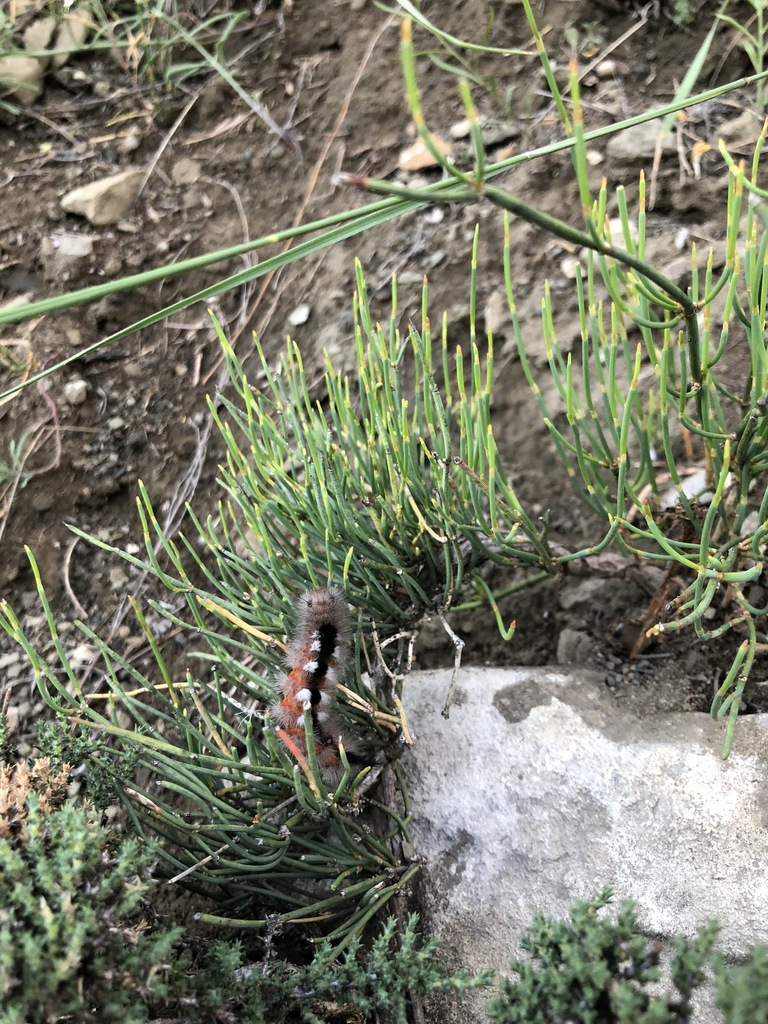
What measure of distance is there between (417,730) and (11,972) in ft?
3.36

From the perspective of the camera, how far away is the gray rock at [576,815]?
61.6 inches

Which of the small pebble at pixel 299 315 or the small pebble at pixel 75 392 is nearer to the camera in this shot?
the small pebble at pixel 75 392

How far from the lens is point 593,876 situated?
1.61 m

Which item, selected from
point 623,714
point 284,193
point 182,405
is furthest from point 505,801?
point 284,193

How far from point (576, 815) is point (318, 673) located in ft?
2.02

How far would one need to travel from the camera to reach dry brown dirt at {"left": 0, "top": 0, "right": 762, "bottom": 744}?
2.41 m

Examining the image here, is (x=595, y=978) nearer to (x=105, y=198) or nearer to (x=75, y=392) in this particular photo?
(x=75, y=392)

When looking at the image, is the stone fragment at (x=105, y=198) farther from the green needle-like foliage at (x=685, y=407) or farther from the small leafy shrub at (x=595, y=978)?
the small leafy shrub at (x=595, y=978)

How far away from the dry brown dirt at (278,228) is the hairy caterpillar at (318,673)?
1.96 ft

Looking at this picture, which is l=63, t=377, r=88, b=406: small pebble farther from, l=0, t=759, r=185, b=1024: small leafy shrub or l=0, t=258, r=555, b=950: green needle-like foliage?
l=0, t=759, r=185, b=1024: small leafy shrub

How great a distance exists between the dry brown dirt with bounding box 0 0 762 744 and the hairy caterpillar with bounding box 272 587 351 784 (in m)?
0.60

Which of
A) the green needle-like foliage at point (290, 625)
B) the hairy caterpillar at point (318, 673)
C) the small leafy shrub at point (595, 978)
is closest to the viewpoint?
the small leafy shrub at point (595, 978)

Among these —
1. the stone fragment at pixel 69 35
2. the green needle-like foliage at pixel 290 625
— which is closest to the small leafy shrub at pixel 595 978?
the green needle-like foliage at pixel 290 625

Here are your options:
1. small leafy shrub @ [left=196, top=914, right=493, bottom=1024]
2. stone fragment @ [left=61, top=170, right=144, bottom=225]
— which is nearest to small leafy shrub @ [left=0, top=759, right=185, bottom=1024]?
small leafy shrub @ [left=196, top=914, right=493, bottom=1024]
